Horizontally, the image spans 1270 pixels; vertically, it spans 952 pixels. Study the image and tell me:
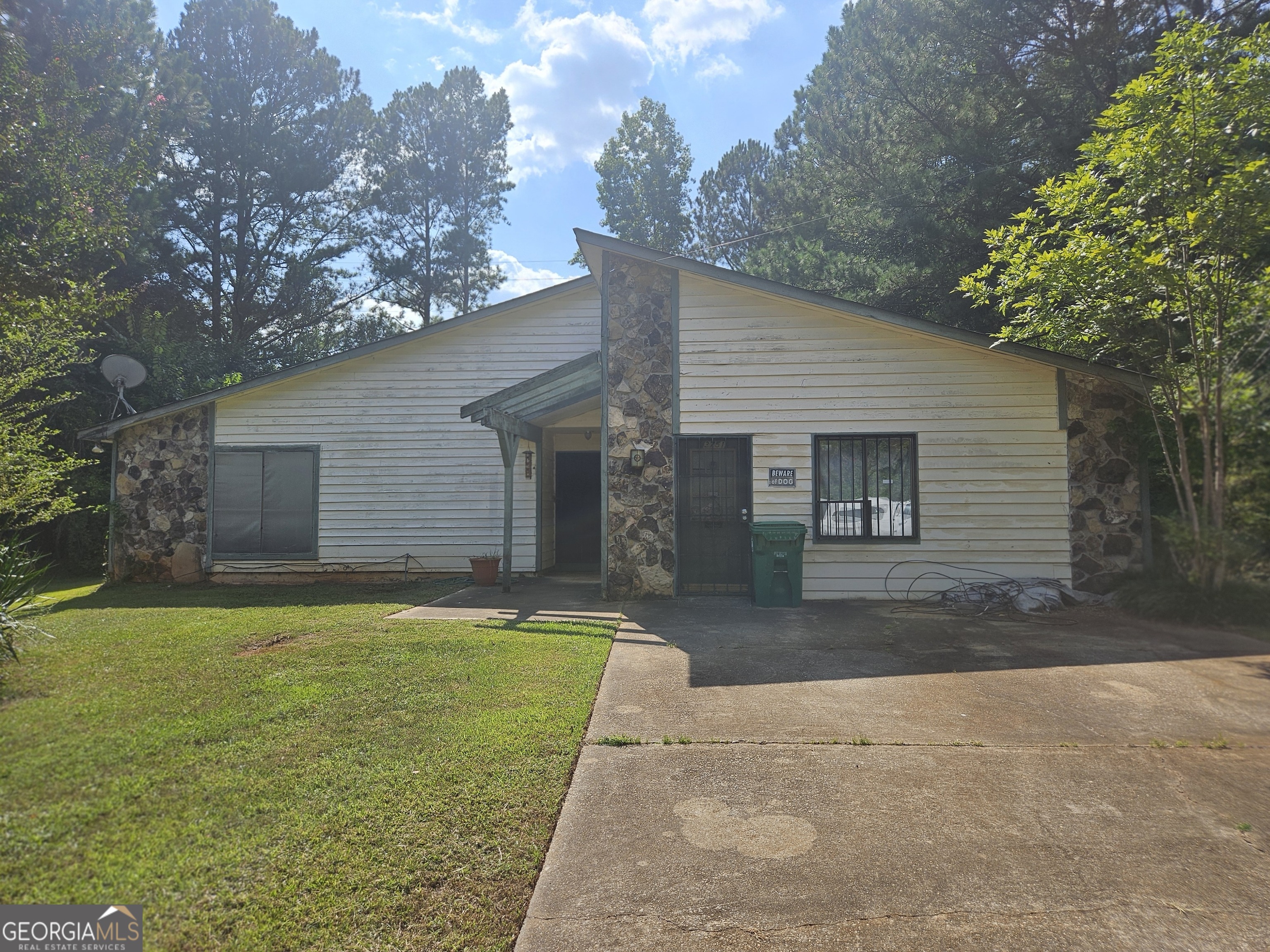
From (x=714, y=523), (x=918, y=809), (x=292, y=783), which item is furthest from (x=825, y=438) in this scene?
(x=292, y=783)

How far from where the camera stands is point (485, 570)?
32.9 feet

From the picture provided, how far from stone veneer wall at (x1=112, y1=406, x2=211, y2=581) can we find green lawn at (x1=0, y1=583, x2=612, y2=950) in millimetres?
5692

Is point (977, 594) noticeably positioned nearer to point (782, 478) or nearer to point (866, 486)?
point (866, 486)

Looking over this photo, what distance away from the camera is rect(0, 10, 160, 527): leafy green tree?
7.09m

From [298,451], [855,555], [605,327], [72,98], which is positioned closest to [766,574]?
[855,555]

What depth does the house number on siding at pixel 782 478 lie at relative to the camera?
27.8ft

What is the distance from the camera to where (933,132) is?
13133mm

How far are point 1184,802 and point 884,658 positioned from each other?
8.58 ft

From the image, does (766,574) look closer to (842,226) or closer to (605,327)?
(605,327)

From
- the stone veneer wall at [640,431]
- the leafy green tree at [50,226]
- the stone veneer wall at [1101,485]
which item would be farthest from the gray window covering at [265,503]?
the stone veneer wall at [1101,485]

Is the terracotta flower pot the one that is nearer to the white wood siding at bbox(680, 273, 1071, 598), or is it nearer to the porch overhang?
the porch overhang

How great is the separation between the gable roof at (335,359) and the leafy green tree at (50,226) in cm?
112

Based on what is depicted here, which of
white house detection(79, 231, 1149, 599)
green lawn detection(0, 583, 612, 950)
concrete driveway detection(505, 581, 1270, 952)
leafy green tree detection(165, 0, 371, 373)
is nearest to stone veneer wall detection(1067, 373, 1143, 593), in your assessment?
white house detection(79, 231, 1149, 599)

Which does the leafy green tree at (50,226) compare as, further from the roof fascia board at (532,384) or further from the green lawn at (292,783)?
the roof fascia board at (532,384)
